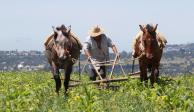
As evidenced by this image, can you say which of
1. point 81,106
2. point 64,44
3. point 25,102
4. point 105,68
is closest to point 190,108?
point 81,106

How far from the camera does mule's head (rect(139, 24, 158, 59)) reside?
17.1 meters

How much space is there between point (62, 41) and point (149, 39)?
2.27 meters

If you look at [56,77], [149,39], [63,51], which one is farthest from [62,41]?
[149,39]

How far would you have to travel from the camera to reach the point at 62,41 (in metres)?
16.8

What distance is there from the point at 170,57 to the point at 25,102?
160 metres

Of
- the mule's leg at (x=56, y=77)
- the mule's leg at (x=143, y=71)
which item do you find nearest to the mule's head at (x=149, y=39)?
the mule's leg at (x=143, y=71)

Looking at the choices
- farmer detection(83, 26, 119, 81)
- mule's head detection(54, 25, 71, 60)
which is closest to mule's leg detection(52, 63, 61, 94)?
mule's head detection(54, 25, 71, 60)

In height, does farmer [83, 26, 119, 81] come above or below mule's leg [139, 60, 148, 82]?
above

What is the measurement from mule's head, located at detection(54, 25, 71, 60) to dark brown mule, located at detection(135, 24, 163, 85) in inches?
78.3

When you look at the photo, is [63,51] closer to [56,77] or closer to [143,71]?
[56,77]

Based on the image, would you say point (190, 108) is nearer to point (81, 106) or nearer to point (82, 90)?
point (81, 106)

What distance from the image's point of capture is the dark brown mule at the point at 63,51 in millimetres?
16703

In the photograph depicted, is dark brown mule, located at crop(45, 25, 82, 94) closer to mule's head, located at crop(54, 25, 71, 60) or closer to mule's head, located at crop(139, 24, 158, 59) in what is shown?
mule's head, located at crop(54, 25, 71, 60)

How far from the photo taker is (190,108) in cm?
1040
